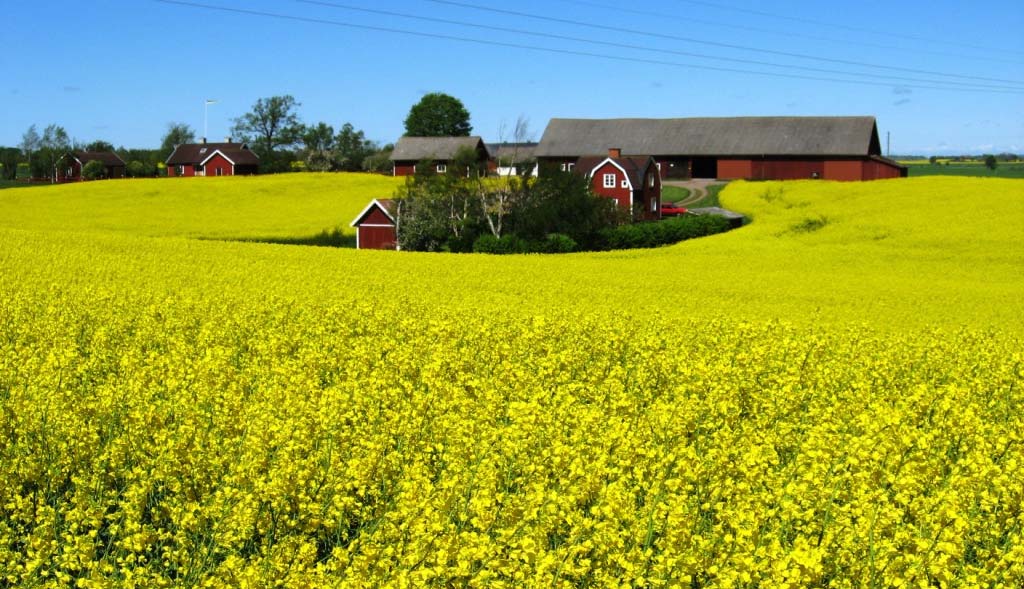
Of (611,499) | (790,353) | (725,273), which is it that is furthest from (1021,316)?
(611,499)

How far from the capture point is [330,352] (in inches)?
712

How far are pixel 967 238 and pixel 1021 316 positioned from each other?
24.6 metres

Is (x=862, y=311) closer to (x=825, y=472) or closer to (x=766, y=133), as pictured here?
(x=825, y=472)

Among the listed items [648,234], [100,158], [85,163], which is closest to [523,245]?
[648,234]

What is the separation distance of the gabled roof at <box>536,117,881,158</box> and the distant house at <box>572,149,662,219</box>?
2941 centimetres

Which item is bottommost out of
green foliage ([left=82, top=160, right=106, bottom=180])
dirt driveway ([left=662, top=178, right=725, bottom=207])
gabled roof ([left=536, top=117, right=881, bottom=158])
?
dirt driveway ([left=662, top=178, right=725, bottom=207])

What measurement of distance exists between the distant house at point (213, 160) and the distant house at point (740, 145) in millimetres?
35989

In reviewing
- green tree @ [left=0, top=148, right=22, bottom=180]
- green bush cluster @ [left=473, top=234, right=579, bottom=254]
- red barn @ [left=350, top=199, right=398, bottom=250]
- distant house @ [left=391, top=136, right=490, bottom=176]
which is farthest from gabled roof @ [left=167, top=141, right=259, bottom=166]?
green bush cluster @ [left=473, top=234, right=579, bottom=254]

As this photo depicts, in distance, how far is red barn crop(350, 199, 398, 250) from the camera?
64.9 m

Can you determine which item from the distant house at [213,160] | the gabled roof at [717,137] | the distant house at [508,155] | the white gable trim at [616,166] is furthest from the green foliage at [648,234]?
the distant house at [213,160]

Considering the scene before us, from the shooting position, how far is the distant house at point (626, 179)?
80.1 metres

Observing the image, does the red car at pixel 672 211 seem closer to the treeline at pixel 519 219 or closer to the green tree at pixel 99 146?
the treeline at pixel 519 219

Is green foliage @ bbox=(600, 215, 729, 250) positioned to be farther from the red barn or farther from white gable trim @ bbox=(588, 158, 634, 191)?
white gable trim @ bbox=(588, 158, 634, 191)

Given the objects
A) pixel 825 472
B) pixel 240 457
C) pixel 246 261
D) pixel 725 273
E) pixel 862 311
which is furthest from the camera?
pixel 725 273
